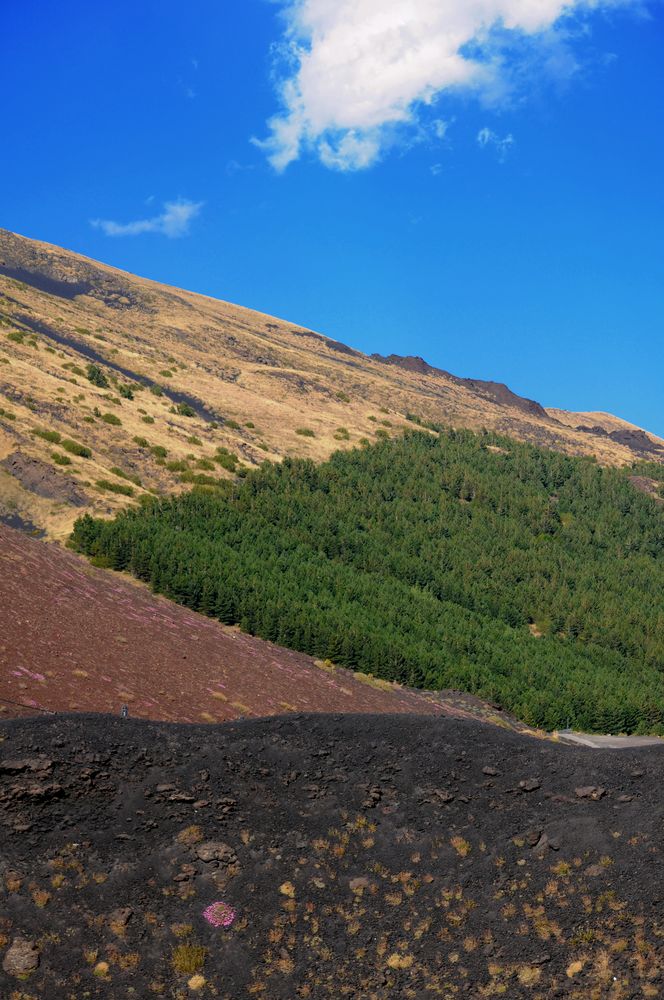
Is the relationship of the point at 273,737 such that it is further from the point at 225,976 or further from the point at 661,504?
the point at 661,504

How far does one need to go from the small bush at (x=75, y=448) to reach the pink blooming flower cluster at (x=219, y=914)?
54410 millimetres

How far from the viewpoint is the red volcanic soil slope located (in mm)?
29422

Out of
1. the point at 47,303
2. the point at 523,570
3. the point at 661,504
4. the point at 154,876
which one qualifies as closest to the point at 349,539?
the point at 523,570

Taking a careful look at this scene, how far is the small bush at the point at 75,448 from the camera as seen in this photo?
219 feet

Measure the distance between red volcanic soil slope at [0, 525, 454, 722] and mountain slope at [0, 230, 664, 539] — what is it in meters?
12.5

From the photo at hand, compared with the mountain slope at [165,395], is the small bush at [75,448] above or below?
below

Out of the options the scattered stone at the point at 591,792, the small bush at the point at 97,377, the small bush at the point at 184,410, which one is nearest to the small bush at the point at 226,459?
the small bush at the point at 184,410

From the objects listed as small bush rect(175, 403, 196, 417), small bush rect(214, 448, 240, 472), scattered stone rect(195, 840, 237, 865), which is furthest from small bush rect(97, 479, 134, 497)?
scattered stone rect(195, 840, 237, 865)

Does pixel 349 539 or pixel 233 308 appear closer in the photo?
pixel 349 539

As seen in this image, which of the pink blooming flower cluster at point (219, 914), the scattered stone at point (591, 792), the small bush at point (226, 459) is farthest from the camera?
the small bush at point (226, 459)

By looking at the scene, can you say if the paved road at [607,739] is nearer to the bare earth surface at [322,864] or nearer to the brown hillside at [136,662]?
the brown hillside at [136,662]

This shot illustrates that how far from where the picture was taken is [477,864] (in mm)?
17719

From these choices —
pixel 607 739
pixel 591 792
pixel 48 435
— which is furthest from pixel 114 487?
pixel 591 792

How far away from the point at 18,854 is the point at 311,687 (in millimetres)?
24552
